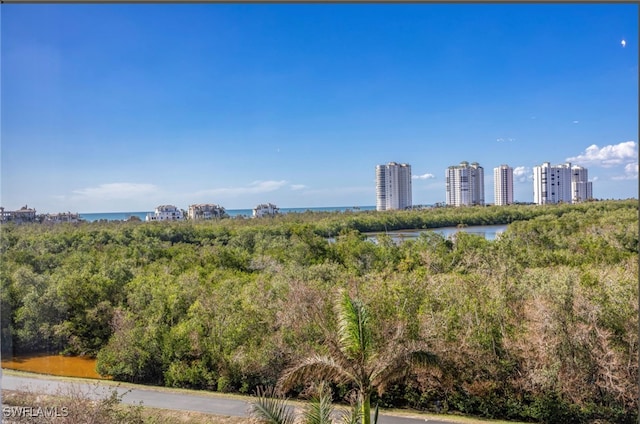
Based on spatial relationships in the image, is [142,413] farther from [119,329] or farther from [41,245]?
[119,329]

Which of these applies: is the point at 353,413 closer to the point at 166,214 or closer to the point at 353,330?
the point at 353,330

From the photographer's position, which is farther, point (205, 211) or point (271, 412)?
point (205, 211)

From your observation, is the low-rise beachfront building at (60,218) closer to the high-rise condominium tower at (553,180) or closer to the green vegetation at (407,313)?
the green vegetation at (407,313)

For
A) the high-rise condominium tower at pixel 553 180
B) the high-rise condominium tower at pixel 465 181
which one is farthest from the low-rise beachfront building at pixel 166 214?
the high-rise condominium tower at pixel 553 180

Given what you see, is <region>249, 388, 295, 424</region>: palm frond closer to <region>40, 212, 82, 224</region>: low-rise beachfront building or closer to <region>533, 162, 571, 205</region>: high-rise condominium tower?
<region>40, 212, 82, 224</region>: low-rise beachfront building

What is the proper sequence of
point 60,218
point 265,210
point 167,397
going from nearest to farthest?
1. point 60,218
2. point 167,397
3. point 265,210

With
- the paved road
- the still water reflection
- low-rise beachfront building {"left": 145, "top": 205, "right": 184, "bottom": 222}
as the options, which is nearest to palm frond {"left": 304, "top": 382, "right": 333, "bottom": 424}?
the paved road

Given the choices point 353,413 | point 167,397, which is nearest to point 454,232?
point 167,397
